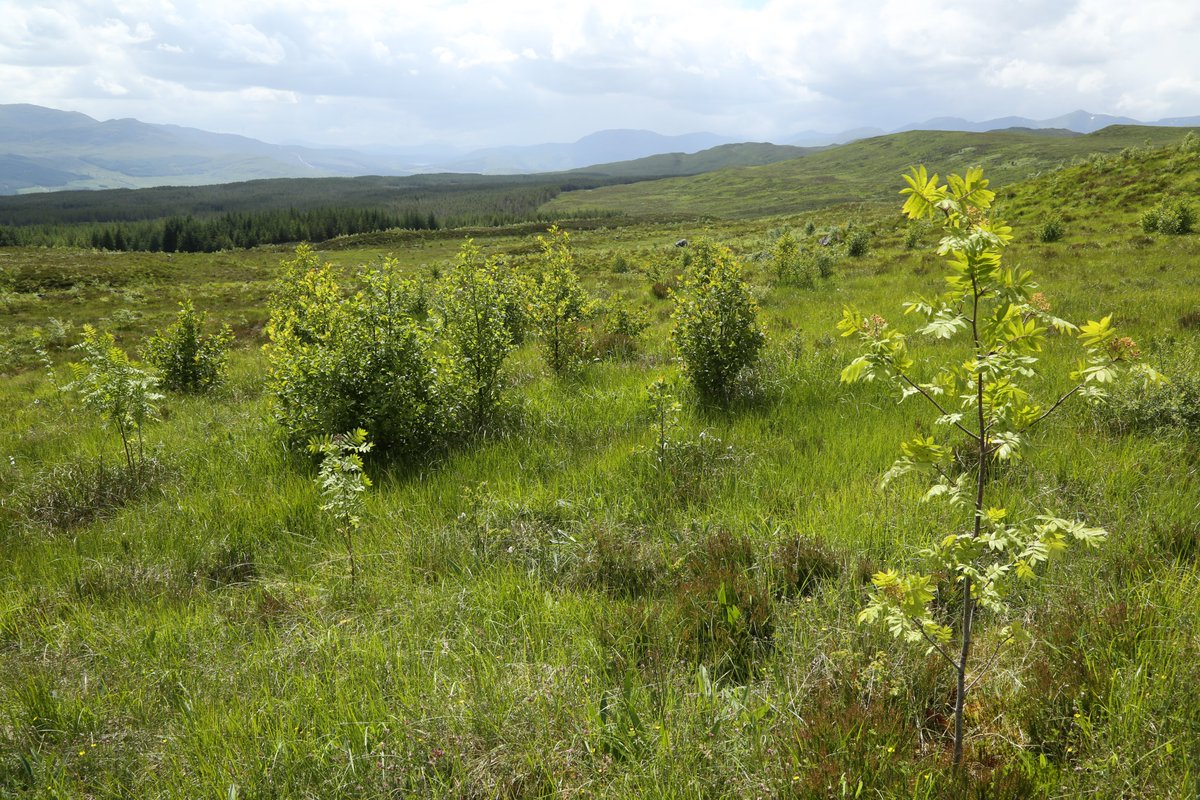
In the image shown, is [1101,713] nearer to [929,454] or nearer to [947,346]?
[929,454]

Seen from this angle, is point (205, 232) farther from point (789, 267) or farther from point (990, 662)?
point (990, 662)

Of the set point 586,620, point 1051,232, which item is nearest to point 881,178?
point 1051,232

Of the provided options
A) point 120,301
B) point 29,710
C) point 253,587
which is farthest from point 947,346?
point 120,301

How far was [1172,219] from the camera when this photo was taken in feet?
66.3

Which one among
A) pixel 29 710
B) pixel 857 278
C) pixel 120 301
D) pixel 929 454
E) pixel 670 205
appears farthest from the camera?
pixel 670 205

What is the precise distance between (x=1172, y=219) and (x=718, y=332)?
76.6 ft

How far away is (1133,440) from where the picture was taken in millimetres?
5535

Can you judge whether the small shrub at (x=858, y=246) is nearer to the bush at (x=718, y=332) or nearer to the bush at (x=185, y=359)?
the bush at (x=718, y=332)

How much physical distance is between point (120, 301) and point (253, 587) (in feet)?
161

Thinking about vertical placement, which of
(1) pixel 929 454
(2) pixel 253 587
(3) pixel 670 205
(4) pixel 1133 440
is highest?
(3) pixel 670 205

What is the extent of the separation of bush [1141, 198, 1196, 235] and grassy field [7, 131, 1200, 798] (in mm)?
18440

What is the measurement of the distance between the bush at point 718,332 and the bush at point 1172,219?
73.9ft

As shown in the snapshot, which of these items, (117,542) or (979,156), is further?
(979,156)

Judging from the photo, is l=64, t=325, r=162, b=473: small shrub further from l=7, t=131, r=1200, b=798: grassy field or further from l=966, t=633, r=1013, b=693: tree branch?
l=966, t=633, r=1013, b=693: tree branch
